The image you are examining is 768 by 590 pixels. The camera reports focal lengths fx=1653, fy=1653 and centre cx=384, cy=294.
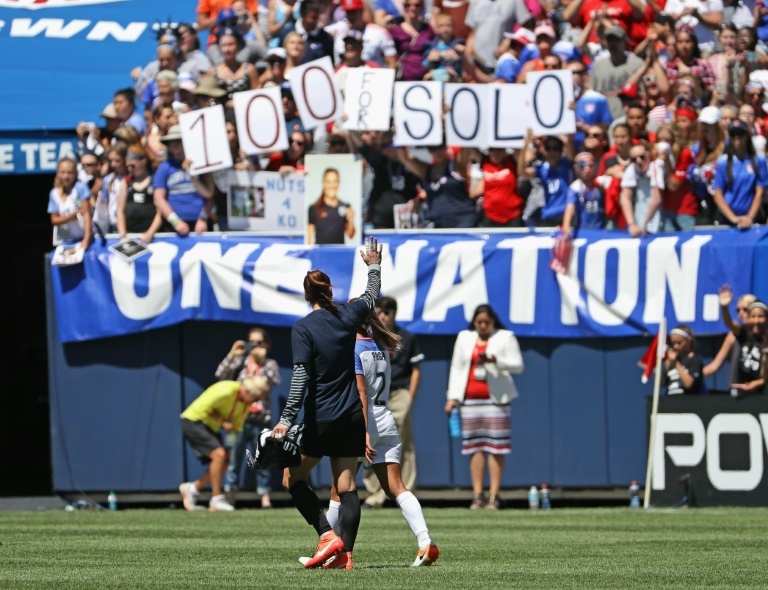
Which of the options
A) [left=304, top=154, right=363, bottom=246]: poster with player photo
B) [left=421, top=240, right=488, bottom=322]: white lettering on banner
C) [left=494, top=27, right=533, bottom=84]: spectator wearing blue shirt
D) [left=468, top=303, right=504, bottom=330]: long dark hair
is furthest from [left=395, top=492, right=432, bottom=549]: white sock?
[left=494, top=27, right=533, bottom=84]: spectator wearing blue shirt

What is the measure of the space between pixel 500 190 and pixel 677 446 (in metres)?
3.63

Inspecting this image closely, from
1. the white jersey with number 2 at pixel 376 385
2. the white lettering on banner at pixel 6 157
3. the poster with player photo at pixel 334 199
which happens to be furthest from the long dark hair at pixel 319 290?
the white lettering on banner at pixel 6 157

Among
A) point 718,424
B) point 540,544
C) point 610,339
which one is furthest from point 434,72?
point 540,544

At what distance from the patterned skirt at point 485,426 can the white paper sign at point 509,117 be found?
2962mm

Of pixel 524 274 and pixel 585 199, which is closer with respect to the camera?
pixel 585 199

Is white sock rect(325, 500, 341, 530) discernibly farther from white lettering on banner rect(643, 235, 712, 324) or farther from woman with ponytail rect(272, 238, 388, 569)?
white lettering on banner rect(643, 235, 712, 324)

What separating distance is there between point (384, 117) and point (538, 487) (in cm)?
458

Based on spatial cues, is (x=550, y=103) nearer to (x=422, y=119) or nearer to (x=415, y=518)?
(x=422, y=119)

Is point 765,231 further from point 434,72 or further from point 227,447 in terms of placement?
point 227,447

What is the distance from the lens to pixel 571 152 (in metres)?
19.0

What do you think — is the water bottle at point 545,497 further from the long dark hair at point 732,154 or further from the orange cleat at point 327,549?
the orange cleat at point 327,549

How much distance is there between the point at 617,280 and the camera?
18531 millimetres

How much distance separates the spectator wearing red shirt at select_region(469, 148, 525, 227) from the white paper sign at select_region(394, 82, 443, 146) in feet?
2.16

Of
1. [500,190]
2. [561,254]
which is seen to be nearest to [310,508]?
[561,254]
